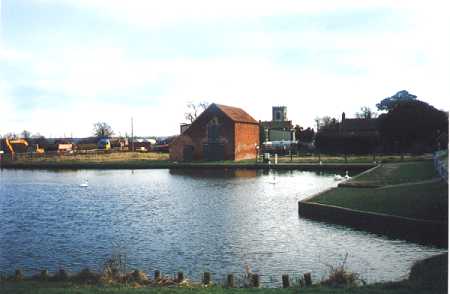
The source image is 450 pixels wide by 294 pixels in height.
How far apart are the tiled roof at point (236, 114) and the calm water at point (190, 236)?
31.6m

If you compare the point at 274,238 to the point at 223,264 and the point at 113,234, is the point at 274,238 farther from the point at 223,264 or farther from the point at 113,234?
the point at 113,234

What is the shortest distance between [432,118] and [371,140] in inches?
372

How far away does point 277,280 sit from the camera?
14250 mm

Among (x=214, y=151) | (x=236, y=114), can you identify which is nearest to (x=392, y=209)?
(x=214, y=151)

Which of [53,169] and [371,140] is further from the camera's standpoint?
[371,140]

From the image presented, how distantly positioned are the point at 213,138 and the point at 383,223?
45964 millimetres

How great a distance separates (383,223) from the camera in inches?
813

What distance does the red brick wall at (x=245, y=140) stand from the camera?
6560 centimetres

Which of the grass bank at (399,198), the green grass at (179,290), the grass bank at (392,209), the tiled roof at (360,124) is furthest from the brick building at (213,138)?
the green grass at (179,290)

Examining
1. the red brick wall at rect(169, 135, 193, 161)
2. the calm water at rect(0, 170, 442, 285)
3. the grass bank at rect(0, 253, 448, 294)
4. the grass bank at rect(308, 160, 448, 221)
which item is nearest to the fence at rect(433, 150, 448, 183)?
the grass bank at rect(308, 160, 448, 221)

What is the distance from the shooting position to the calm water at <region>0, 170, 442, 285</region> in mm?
15892

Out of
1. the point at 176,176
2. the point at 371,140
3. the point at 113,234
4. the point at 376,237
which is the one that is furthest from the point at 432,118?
the point at 113,234

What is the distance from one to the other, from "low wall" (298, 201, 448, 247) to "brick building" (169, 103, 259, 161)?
40.9 metres

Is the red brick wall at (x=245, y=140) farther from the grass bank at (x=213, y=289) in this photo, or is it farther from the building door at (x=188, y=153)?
the grass bank at (x=213, y=289)
